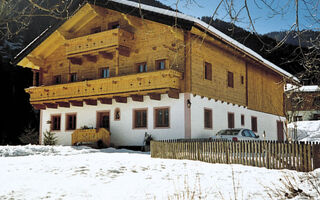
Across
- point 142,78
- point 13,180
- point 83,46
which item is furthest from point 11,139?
point 13,180

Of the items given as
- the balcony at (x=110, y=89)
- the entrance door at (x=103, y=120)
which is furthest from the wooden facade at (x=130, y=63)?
the entrance door at (x=103, y=120)

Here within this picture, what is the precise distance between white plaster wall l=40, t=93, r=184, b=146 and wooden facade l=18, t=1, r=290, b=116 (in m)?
0.87

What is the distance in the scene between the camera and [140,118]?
71.5 feet

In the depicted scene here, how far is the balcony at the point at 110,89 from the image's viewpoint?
62.6 ft

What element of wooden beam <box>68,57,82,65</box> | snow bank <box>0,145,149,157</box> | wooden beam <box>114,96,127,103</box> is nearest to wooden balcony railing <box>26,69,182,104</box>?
wooden beam <box>114,96,127,103</box>

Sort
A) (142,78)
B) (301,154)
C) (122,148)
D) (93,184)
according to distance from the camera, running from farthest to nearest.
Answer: (122,148) < (142,78) < (301,154) < (93,184)

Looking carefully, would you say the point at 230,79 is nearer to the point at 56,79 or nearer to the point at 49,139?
the point at 56,79

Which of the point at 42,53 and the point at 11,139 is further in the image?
the point at 11,139

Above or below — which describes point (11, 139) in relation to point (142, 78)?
below

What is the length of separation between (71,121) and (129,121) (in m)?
6.09

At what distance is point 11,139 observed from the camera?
39.5 meters

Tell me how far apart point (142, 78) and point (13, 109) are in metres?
27.1

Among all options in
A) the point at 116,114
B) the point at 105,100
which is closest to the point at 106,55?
the point at 105,100

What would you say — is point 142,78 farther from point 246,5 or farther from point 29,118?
point 29,118
